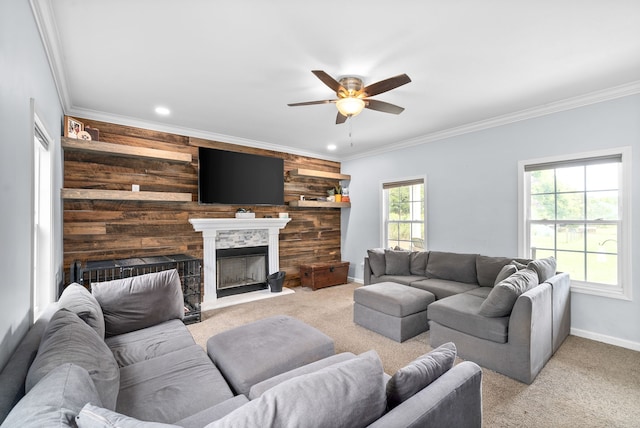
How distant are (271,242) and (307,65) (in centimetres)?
330

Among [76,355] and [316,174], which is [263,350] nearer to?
[76,355]

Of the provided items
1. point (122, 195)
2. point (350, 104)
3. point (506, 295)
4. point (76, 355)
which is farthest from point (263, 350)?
point (122, 195)

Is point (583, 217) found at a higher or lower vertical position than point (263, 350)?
higher

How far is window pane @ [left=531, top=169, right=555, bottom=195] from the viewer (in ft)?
11.7

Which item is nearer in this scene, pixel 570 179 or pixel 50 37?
pixel 50 37

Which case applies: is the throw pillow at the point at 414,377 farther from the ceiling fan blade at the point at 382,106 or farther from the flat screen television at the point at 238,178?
the flat screen television at the point at 238,178

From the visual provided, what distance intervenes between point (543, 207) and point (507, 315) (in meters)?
1.86

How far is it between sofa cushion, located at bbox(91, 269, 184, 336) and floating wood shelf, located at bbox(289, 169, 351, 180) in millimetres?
3124

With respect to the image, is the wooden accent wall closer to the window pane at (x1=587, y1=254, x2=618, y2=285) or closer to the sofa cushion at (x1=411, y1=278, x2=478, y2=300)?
the sofa cushion at (x1=411, y1=278, x2=478, y2=300)

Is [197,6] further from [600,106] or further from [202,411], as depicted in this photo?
[600,106]

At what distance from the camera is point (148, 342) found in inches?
85.0

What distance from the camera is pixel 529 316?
232 centimetres

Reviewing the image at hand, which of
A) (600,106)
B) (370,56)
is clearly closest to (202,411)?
(370,56)

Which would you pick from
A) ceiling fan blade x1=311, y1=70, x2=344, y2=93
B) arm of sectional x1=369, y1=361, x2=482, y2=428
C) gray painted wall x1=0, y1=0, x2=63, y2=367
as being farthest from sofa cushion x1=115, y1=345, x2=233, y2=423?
ceiling fan blade x1=311, y1=70, x2=344, y2=93
